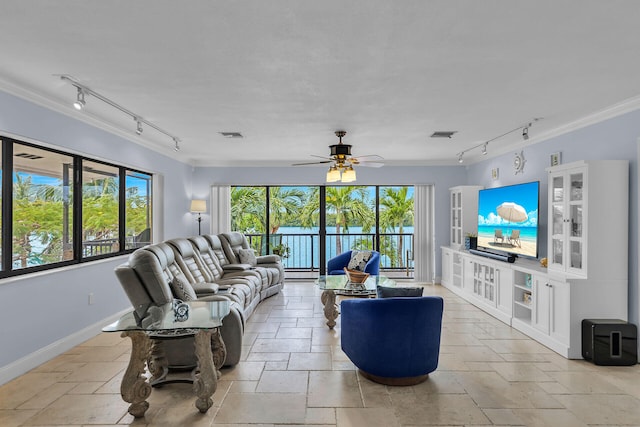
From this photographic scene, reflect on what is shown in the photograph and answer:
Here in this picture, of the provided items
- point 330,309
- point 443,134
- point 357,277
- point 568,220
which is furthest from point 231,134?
point 568,220

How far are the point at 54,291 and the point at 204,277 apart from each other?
5.50ft

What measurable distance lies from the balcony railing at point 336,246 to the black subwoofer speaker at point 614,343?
4982mm

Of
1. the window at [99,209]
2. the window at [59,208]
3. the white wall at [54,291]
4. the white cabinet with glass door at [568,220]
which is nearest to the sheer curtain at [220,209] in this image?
the window at [59,208]

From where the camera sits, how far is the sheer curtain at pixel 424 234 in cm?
790

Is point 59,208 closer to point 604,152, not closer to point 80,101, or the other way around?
point 80,101

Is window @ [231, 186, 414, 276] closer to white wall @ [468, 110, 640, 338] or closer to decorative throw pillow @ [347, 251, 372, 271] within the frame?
decorative throw pillow @ [347, 251, 372, 271]

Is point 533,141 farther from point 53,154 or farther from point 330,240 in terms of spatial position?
point 53,154

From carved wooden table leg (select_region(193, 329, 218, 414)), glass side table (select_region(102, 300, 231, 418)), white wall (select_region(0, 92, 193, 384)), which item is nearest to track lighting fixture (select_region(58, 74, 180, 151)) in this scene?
white wall (select_region(0, 92, 193, 384))

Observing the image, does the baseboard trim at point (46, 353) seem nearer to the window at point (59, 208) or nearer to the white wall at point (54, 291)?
the white wall at point (54, 291)

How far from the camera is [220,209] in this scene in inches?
312

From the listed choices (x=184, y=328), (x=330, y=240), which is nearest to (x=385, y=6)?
(x=184, y=328)

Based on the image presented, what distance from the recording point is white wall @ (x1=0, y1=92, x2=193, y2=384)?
329 centimetres

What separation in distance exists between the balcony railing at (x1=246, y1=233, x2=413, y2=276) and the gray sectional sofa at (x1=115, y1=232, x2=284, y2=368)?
166 centimetres

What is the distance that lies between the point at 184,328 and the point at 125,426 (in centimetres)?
74
